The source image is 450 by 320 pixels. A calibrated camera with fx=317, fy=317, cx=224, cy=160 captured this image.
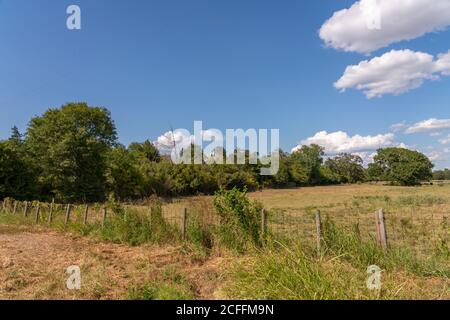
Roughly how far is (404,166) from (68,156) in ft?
256

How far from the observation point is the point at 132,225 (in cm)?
980

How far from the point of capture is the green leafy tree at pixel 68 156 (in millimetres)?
32438

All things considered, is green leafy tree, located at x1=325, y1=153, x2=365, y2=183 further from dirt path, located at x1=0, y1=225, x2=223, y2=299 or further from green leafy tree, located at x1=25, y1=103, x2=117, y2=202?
dirt path, located at x1=0, y1=225, x2=223, y2=299

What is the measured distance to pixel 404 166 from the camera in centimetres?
8050

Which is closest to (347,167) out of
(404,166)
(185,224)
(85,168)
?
(404,166)

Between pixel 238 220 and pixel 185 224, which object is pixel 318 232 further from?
pixel 185 224

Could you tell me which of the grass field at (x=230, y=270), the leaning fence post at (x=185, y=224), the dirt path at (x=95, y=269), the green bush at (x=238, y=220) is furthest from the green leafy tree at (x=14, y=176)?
the green bush at (x=238, y=220)

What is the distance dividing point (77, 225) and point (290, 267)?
970cm

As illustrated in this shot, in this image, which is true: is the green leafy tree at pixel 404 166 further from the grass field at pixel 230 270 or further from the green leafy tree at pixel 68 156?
the grass field at pixel 230 270

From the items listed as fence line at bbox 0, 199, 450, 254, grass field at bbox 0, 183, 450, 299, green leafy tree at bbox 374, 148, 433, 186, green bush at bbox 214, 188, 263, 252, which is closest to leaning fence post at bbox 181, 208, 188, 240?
fence line at bbox 0, 199, 450, 254

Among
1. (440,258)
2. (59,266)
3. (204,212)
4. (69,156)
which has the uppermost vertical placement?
(69,156)
